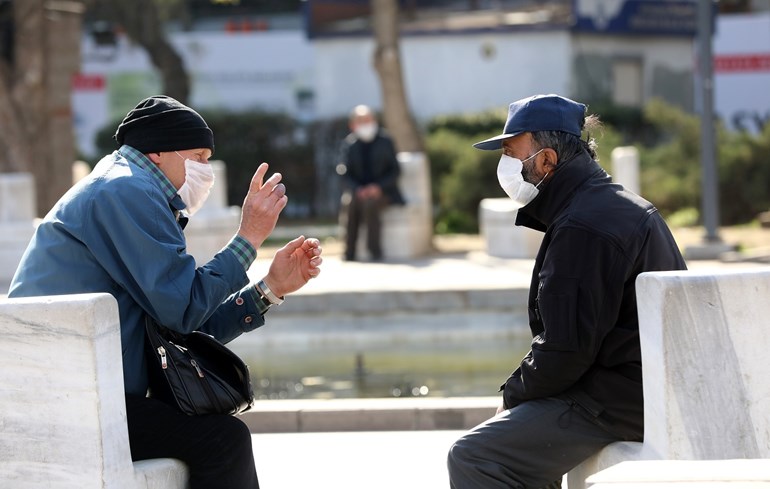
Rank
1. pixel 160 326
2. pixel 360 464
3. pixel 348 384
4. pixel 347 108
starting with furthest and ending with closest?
pixel 347 108 < pixel 348 384 < pixel 360 464 < pixel 160 326

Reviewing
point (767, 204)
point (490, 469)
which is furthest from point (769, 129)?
point (490, 469)

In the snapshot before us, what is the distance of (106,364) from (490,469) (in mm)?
1228

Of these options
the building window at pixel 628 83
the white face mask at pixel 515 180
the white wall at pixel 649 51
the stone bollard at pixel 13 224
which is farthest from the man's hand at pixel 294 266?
the building window at pixel 628 83

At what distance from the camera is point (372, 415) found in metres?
6.85

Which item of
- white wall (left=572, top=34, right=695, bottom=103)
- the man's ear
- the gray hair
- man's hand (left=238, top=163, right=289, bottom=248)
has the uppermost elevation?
the gray hair

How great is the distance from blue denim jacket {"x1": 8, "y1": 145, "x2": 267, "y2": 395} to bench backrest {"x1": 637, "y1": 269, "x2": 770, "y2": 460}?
53.2 inches

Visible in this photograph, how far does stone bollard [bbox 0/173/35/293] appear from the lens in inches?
545

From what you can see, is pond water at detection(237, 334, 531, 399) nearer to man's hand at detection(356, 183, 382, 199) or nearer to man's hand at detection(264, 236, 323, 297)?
man's hand at detection(356, 183, 382, 199)

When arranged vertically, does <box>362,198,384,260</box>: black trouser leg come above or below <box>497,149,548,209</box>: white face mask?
below

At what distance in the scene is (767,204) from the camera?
18.6 meters

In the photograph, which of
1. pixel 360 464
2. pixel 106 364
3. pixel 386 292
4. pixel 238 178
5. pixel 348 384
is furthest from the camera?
pixel 238 178

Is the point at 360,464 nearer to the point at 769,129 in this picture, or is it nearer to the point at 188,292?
the point at 188,292

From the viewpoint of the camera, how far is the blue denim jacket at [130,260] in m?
4.06

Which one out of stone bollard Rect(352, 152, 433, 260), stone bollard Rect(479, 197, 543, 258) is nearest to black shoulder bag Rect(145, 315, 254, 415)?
stone bollard Rect(479, 197, 543, 258)
